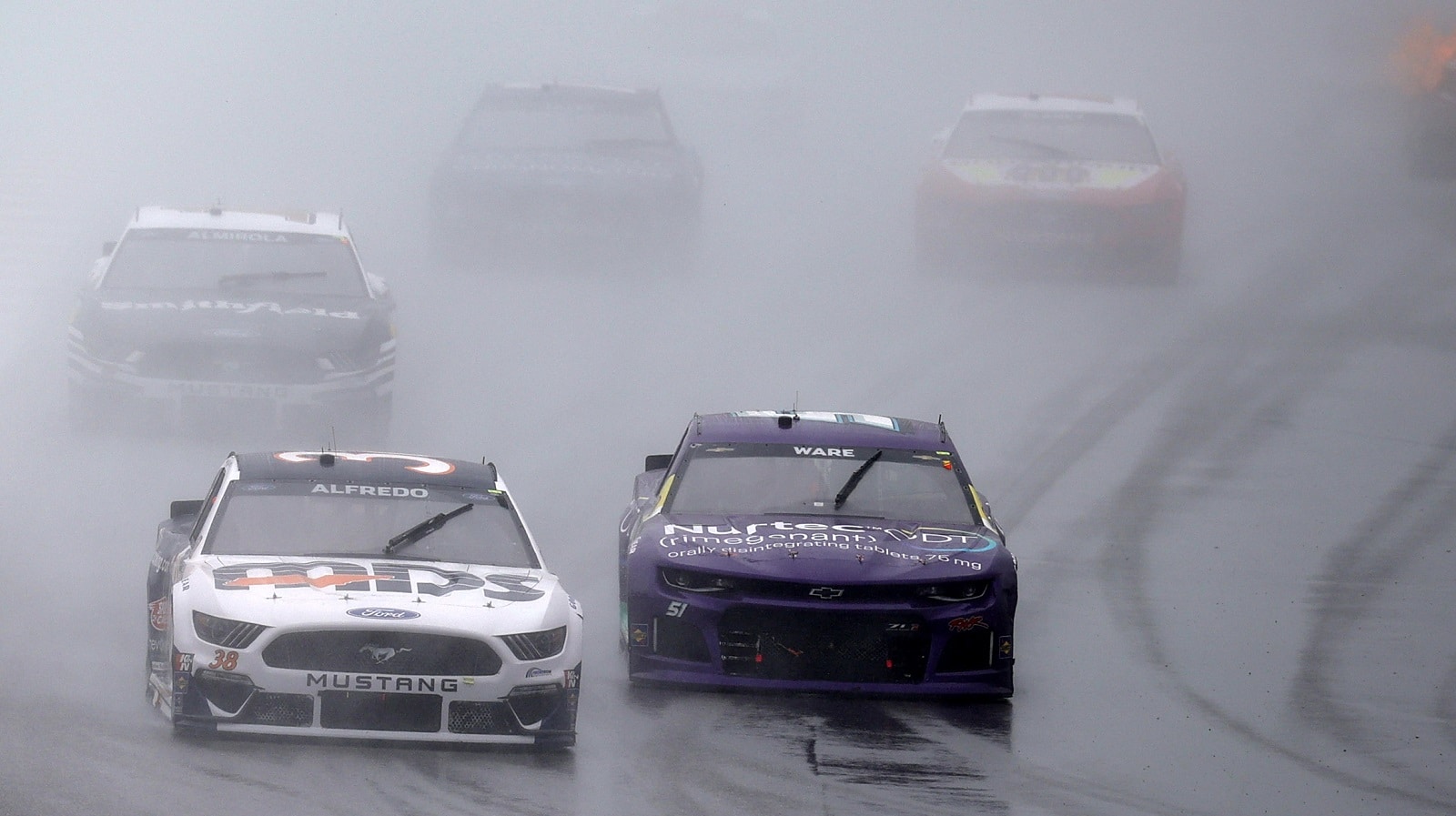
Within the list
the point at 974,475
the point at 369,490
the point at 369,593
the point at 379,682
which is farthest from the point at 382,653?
the point at 974,475

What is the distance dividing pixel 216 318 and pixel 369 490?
5.45 meters

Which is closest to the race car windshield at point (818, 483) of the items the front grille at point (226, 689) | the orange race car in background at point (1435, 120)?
the front grille at point (226, 689)

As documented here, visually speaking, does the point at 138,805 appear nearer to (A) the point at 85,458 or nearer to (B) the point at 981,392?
(A) the point at 85,458

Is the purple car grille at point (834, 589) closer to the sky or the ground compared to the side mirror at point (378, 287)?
closer to the sky

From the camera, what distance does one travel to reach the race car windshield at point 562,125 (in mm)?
19594

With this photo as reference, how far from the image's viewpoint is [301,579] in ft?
27.9

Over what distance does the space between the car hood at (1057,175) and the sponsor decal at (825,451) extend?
28.7ft

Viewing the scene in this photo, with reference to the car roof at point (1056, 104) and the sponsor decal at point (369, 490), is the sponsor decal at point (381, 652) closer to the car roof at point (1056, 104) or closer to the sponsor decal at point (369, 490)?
the sponsor decal at point (369, 490)

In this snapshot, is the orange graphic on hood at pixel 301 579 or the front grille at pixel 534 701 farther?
the orange graphic on hood at pixel 301 579

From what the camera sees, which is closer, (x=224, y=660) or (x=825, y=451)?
(x=224, y=660)

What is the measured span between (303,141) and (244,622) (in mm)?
22356

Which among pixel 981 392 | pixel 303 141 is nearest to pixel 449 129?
pixel 303 141

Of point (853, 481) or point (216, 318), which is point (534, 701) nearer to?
point (853, 481)

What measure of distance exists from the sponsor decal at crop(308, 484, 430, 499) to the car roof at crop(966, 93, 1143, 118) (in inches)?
461
